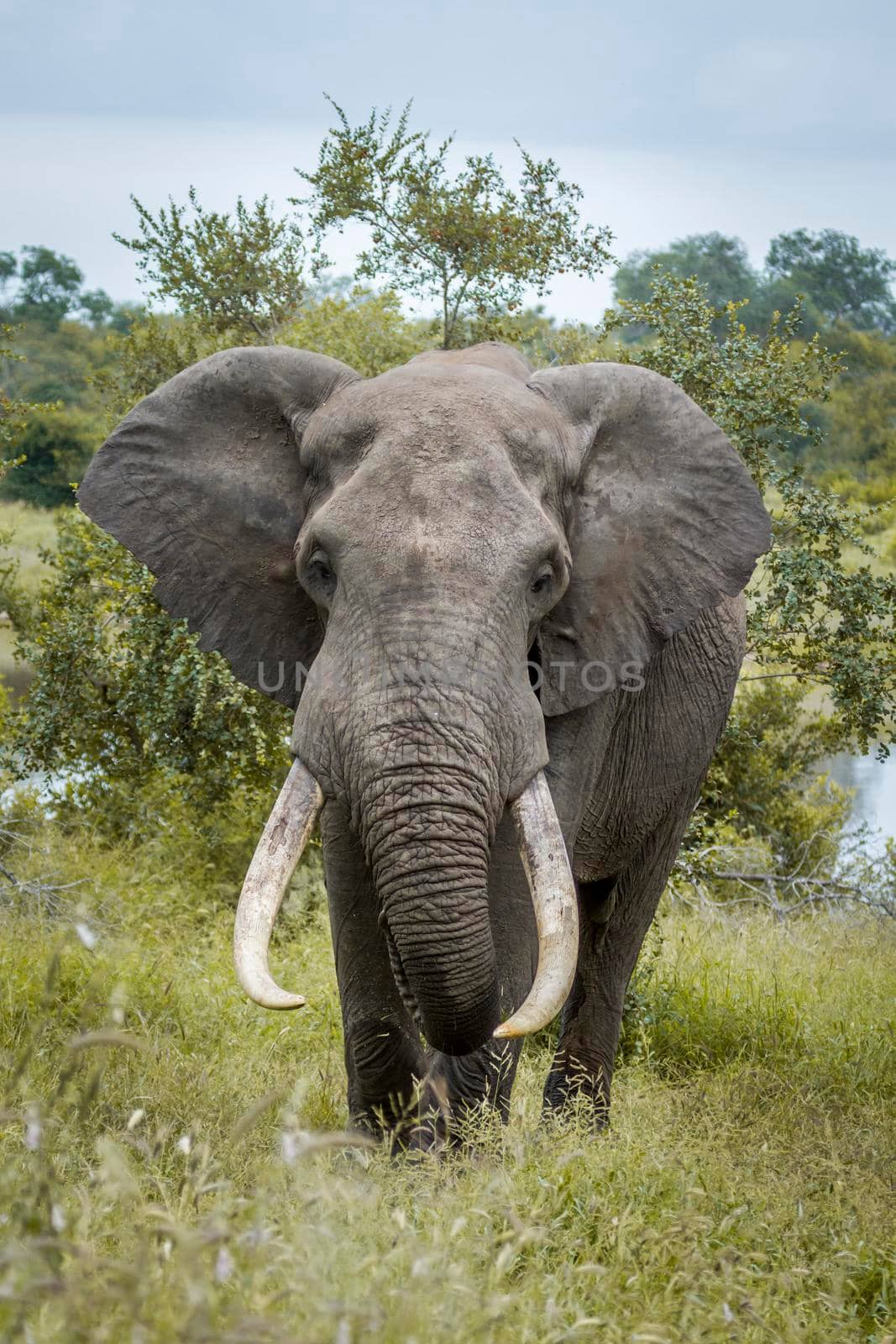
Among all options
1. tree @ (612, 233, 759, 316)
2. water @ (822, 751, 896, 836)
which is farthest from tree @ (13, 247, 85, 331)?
water @ (822, 751, 896, 836)

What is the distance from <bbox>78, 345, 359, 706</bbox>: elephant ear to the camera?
4805mm

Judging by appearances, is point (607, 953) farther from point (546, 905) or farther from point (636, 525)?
point (546, 905)

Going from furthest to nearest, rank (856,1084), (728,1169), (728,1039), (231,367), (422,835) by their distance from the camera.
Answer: (728,1039) → (856,1084) → (231,367) → (728,1169) → (422,835)

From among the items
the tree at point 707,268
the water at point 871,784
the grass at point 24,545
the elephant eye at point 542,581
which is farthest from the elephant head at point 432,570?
the tree at point 707,268

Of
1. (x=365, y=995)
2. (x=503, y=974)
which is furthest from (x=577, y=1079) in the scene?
(x=503, y=974)

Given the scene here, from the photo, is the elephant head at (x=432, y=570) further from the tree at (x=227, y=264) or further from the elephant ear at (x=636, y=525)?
the tree at (x=227, y=264)

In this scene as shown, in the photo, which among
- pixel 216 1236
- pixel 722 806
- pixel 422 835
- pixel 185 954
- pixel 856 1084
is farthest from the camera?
pixel 722 806

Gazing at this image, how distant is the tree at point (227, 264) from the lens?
9297 millimetres

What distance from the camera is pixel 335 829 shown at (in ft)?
15.1

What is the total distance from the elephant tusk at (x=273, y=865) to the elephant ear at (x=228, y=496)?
75cm

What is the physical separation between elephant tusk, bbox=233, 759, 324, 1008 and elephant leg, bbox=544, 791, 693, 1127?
7.22 ft

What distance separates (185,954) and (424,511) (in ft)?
13.5

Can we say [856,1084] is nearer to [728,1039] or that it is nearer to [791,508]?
[728,1039]

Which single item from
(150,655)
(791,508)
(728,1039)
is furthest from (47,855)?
(791,508)
